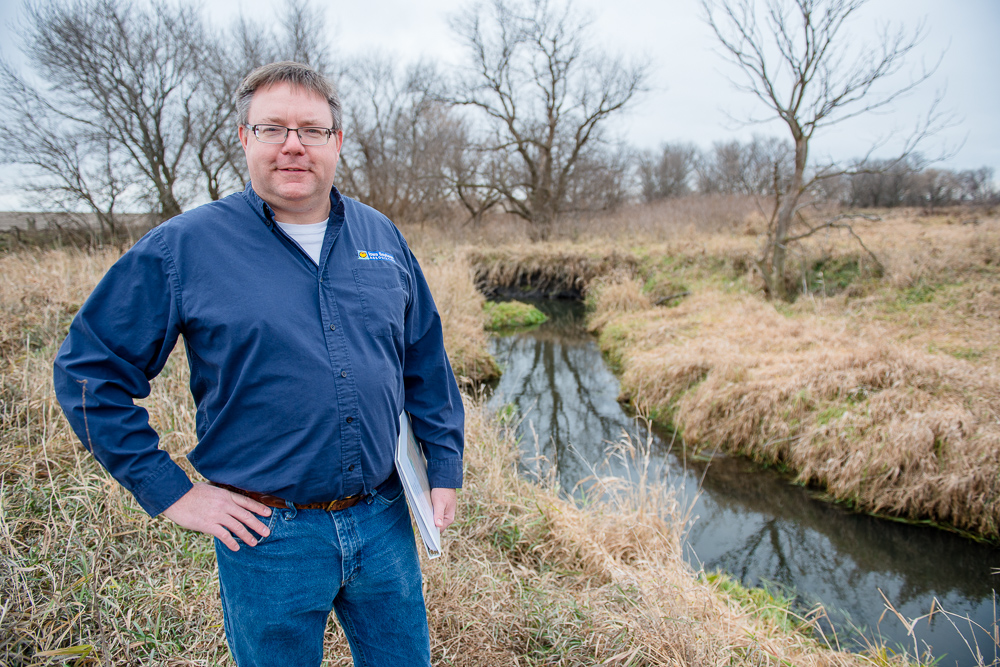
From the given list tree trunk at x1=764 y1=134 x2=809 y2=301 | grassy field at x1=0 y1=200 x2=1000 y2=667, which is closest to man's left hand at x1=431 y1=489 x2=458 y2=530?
grassy field at x1=0 y1=200 x2=1000 y2=667

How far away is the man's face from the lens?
129 centimetres

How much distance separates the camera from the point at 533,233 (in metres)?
18.6

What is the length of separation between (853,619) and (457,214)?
20.0 m

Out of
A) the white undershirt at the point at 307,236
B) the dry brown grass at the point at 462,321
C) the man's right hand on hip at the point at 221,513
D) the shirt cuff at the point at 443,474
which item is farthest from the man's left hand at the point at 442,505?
the dry brown grass at the point at 462,321

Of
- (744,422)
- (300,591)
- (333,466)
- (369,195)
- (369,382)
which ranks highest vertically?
(369,195)

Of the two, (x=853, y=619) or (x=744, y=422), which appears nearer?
(x=853, y=619)

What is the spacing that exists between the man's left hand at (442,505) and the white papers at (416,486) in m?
0.02

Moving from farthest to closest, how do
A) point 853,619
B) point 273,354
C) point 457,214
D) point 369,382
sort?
point 457,214, point 853,619, point 369,382, point 273,354

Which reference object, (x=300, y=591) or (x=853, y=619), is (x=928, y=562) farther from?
(x=300, y=591)

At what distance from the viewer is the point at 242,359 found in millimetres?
1204

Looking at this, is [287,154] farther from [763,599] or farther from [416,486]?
[763,599]

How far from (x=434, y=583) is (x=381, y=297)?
170 cm

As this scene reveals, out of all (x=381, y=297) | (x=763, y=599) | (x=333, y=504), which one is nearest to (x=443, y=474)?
(x=333, y=504)

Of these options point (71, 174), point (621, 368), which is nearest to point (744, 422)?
point (621, 368)
